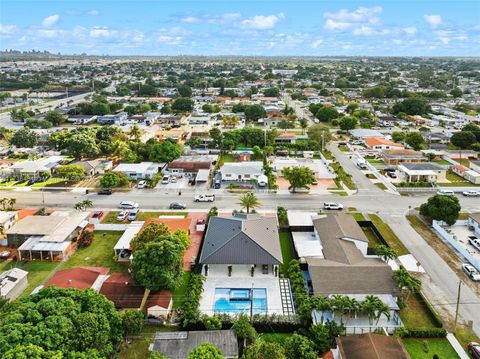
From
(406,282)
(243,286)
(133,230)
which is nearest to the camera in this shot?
(406,282)

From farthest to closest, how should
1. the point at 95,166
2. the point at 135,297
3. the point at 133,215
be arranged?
the point at 95,166, the point at 133,215, the point at 135,297

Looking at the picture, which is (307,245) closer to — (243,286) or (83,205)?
(243,286)

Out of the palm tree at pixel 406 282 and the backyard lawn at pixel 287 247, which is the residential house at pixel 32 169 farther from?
the palm tree at pixel 406 282

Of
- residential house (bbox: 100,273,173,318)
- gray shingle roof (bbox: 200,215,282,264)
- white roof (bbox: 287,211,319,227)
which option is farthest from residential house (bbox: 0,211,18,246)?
white roof (bbox: 287,211,319,227)

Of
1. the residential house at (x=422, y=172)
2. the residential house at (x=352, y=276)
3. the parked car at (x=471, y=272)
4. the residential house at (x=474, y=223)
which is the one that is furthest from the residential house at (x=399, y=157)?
the parked car at (x=471, y=272)

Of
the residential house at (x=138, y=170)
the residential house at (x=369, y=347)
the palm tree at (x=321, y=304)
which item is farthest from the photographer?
the residential house at (x=138, y=170)

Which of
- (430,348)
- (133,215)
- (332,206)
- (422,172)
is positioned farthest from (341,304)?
(422,172)
